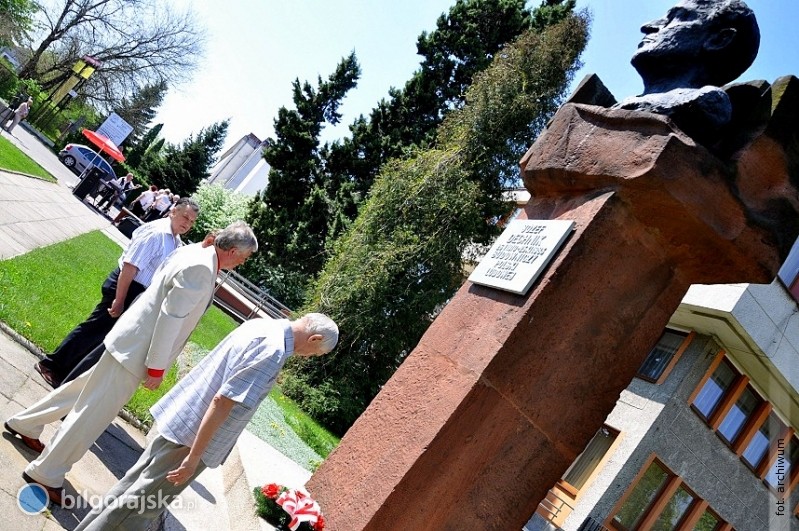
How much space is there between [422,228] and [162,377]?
11999 mm

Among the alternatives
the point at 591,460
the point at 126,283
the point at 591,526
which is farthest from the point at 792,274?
the point at 126,283

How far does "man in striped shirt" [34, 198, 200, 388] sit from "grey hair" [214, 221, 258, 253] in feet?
3.99

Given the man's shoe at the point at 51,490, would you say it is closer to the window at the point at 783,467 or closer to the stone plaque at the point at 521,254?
the stone plaque at the point at 521,254

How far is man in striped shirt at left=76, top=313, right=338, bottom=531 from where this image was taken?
2.91 meters

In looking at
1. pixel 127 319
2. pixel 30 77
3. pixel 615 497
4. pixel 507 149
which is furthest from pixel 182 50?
pixel 127 319

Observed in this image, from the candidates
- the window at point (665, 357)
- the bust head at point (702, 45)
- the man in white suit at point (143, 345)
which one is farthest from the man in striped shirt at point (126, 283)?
the window at point (665, 357)

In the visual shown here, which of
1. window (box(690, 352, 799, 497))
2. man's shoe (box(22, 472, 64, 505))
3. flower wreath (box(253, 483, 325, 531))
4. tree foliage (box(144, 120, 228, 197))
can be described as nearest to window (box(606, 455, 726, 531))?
window (box(690, 352, 799, 497))

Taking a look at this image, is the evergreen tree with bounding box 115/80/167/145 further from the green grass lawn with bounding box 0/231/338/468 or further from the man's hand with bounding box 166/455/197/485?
the man's hand with bounding box 166/455/197/485

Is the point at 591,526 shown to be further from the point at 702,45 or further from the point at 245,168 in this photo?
the point at 245,168

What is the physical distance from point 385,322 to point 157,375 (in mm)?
11637

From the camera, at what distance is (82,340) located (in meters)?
4.82

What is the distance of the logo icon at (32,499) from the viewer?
3.27 metres

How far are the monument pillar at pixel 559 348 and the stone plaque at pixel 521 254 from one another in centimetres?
6

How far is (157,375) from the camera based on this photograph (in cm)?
354
